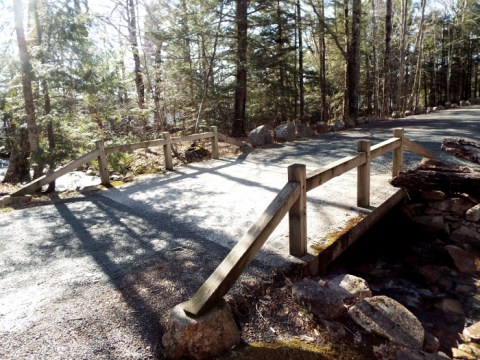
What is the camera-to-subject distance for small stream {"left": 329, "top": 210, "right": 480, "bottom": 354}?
11.3 feet

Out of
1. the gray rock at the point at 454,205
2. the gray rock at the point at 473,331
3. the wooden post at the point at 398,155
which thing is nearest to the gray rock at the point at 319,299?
the gray rock at the point at 473,331

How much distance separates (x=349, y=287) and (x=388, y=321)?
0.50 m

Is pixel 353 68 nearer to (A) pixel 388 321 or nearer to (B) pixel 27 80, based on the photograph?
(B) pixel 27 80

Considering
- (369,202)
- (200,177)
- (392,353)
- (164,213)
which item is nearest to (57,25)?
(200,177)

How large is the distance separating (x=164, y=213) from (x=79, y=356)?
3.06 meters

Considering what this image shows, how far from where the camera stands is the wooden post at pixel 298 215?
323cm

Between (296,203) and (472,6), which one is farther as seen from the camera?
(472,6)

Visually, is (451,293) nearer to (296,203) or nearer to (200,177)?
(296,203)

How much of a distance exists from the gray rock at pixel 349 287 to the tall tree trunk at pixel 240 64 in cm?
1105

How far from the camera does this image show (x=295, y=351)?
2336mm

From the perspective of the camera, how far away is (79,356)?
7.33 ft

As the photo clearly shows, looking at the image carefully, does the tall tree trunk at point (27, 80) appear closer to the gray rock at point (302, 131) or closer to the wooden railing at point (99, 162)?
the wooden railing at point (99, 162)

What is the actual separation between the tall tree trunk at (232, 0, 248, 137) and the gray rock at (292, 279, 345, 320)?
11.2 meters

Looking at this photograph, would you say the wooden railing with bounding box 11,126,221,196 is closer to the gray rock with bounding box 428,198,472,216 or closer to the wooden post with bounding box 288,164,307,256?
the wooden post with bounding box 288,164,307,256
